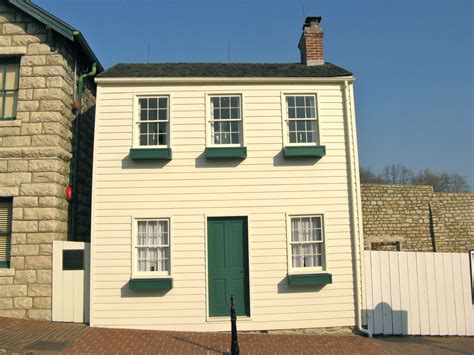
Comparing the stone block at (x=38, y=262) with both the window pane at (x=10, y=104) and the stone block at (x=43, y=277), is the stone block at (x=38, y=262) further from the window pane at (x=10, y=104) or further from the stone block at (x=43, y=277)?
the window pane at (x=10, y=104)

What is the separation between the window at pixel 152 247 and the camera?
9.43 meters

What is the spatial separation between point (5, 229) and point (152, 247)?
3.65 m

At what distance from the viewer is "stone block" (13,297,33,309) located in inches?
360

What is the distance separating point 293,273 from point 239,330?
6.03ft

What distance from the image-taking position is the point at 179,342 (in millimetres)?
8164

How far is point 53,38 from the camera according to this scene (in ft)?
33.0

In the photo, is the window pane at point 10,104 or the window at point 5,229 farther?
the window pane at point 10,104

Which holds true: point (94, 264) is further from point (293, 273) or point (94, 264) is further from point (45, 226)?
point (293, 273)

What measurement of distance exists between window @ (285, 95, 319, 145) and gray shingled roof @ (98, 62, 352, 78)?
65 centimetres

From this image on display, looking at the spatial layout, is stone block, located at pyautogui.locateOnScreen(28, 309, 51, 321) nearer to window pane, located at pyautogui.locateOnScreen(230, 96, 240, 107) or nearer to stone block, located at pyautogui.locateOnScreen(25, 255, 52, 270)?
stone block, located at pyautogui.locateOnScreen(25, 255, 52, 270)

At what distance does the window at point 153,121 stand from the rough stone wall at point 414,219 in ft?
30.5

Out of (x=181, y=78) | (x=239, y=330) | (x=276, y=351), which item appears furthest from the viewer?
(x=181, y=78)

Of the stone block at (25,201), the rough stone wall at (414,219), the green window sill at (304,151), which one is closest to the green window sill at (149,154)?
the stone block at (25,201)

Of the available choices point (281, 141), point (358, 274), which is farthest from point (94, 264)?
point (358, 274)
